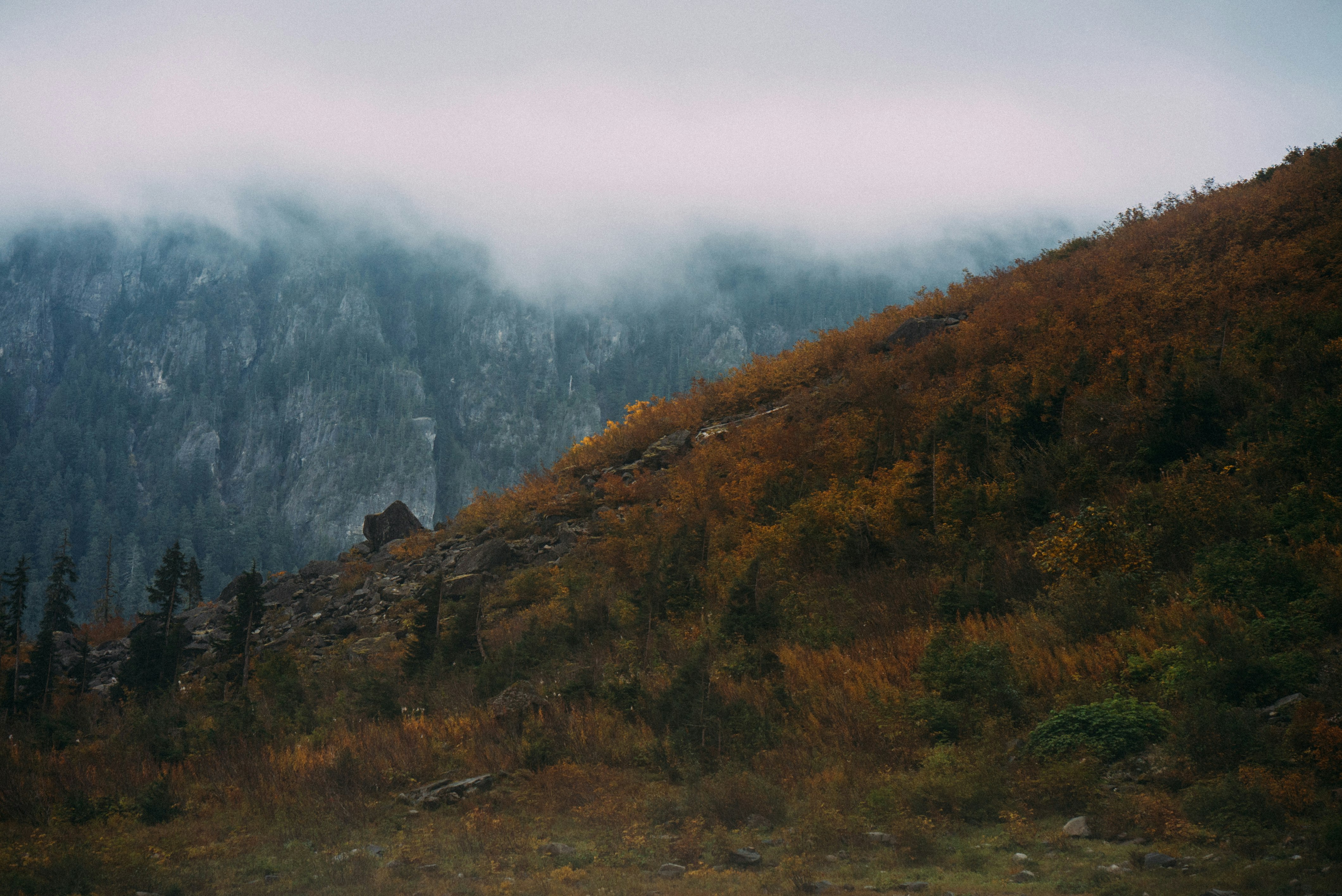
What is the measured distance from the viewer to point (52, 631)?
89.4 ft

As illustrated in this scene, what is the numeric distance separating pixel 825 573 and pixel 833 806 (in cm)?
814

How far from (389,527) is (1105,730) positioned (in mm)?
34210

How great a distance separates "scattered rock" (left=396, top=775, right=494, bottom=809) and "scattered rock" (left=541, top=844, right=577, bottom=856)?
221cm

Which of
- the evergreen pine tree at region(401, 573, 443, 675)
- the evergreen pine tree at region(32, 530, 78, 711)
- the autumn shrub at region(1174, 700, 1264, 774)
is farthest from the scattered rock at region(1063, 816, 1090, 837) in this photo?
the evergreen pine tree at region(32, 530, 78, 711)

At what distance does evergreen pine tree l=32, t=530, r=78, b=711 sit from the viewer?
25.5 meters

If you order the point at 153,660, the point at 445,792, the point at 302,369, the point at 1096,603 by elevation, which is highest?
the point at 302,369

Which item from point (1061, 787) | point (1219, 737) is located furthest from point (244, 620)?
point (1219, 737)

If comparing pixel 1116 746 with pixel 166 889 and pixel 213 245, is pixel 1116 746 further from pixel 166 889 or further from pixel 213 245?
pixel 213 245

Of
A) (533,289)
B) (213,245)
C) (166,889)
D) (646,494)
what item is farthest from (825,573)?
(213,245)

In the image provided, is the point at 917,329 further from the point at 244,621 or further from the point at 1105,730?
the point at 244,621

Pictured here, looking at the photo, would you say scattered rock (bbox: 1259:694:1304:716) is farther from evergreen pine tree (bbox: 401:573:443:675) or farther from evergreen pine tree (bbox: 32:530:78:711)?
evergreen pine tree (bbox: 32:530:78:711)

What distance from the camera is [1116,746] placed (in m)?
7.43

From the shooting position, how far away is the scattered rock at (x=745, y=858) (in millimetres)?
6910

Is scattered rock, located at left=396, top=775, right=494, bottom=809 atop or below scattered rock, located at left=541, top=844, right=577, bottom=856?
atop
